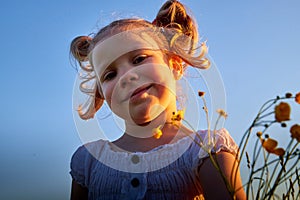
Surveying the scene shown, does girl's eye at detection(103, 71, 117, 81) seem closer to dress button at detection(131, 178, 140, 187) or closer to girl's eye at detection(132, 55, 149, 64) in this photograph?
girl's eye at detection(132, 55, 149, 64)

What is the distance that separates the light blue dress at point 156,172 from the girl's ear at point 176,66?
0.35 m

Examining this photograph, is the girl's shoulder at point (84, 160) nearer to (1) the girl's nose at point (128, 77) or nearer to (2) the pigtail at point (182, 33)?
(1) the girl's nose at point (128, 77)

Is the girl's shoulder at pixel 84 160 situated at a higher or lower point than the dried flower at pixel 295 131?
higher

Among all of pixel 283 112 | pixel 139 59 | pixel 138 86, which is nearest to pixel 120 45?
pixel 139 59

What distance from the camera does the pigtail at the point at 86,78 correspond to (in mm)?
1967

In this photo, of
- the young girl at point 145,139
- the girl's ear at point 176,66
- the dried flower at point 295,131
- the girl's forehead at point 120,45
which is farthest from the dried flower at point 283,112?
Result: the girl's ear at point 176,66

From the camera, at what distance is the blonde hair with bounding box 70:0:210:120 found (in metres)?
1.77

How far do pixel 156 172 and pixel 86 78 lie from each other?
768mm

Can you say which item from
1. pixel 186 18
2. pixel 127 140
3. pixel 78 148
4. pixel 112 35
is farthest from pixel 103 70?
pixel 186 18

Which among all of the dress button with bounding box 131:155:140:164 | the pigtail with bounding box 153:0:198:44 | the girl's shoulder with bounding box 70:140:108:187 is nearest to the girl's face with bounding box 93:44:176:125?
the dress button with bounding box 131:155:140:164

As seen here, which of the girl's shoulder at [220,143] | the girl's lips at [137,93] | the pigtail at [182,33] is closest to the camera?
the girl's shoulder at [220,143]

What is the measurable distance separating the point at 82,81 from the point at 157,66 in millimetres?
648

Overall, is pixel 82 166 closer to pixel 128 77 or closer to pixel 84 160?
pixel 84 160

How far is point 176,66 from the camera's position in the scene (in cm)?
175
